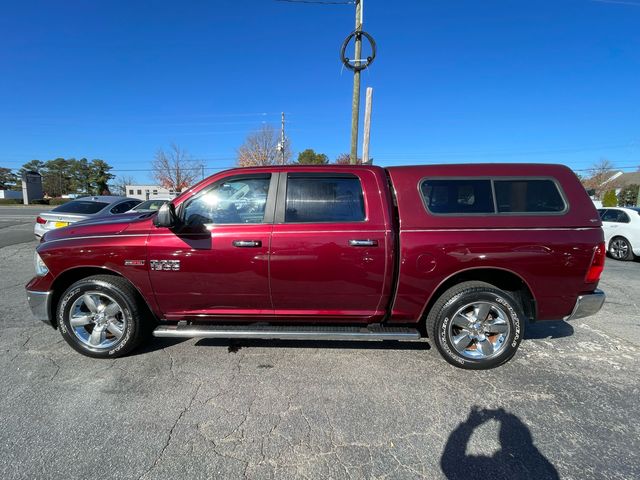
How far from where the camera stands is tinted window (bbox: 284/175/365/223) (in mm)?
3168

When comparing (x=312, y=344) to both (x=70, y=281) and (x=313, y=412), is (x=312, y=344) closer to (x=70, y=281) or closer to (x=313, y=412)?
(x=313, y=412)

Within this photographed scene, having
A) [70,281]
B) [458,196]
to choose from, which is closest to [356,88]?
[458,196]

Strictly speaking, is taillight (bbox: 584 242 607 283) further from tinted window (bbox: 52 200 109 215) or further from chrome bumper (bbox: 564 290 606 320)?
A: tinted window (bbox: 52 200 109 215)

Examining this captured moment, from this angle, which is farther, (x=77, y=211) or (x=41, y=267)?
(x=77, y=211)

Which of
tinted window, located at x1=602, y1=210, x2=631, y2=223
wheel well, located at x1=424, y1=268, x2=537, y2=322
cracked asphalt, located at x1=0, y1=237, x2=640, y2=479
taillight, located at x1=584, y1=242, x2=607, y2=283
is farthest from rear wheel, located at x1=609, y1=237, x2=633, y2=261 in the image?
wheel well, located at x1=424, y1=268, x2=537, y2=322

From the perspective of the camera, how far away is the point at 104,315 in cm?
332

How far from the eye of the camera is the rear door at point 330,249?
3.06 metres

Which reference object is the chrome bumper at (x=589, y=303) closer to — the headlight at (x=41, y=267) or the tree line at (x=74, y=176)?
the headlight at (x=41, y=267)

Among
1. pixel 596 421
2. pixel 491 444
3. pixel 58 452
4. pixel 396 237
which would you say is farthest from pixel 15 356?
pixel 596 421

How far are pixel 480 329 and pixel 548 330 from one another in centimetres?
166

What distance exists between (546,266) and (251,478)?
9.79 ft

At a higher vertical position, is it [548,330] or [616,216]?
[616,216]

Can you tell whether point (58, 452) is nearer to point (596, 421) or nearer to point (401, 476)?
point (401, 476)

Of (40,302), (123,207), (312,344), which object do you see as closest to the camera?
(40,302)
